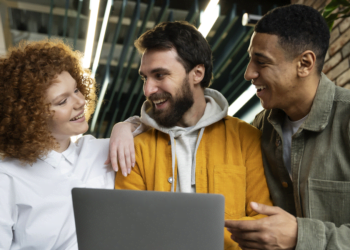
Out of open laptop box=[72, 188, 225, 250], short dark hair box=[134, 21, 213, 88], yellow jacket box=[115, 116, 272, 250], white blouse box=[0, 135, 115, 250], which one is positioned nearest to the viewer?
open laptop box=[72, 188, 225, 250]

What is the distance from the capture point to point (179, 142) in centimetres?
166

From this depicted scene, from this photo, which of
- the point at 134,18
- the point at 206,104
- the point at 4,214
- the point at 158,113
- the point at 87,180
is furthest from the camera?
the point at 134,18

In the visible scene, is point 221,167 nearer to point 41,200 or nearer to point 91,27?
point 41,200

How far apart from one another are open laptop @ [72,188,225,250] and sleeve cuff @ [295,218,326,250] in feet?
1.30

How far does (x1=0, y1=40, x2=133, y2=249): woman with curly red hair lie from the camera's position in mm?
1435

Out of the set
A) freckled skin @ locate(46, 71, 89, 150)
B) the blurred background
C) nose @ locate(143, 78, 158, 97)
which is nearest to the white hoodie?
nose @ locate(143, 78, 158, 97)

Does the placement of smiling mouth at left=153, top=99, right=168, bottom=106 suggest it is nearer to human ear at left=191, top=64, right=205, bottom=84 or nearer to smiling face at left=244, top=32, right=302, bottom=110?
human ear at left=191, top=64, right=205, bottom=84

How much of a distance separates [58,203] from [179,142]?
1.97 feet

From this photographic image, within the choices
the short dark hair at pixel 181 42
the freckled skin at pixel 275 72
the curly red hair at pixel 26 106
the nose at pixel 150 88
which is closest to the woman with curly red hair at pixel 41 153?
the curly red hair at pixel 26 106

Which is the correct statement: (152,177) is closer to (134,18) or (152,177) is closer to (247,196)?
(247,196)

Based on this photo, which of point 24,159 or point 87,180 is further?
point 87,180

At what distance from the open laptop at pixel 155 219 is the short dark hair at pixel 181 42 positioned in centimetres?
106

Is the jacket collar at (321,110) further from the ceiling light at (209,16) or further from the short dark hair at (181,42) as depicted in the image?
the ceiling light at (209,16)

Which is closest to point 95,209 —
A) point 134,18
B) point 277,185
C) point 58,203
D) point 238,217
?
point 58,203
